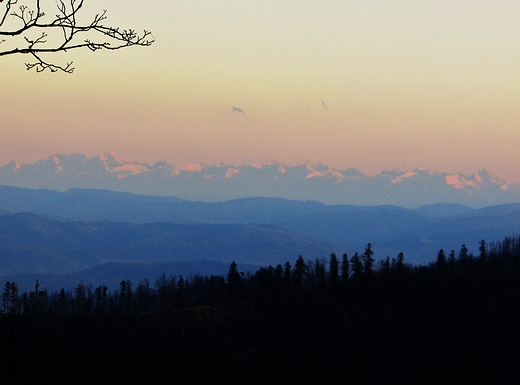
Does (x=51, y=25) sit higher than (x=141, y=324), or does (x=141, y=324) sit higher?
(x=51, y=25)

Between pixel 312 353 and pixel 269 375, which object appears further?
pixel 312 353

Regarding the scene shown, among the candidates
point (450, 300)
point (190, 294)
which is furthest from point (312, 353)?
point (190, 294)

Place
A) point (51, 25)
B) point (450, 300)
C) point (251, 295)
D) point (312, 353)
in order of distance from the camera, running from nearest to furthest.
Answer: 1. point (51, 25)
2. point (312, 353)
3. point (450, 300)
4. point (251, 295)

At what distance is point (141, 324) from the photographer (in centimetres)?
13425

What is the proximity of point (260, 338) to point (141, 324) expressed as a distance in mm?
21757

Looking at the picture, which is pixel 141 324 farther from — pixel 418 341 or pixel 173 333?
pixel 418 341

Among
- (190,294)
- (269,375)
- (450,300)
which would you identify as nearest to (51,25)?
(269,375)

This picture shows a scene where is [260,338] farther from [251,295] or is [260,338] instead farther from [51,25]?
[51,25]

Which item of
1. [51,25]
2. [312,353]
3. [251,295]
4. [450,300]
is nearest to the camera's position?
[51,25]

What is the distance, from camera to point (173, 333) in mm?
128875

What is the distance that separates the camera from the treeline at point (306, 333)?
4331 inches

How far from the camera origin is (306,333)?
128 meters

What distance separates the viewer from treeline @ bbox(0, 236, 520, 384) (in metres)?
110

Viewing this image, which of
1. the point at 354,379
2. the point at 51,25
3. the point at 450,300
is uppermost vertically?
the point at 51,25
